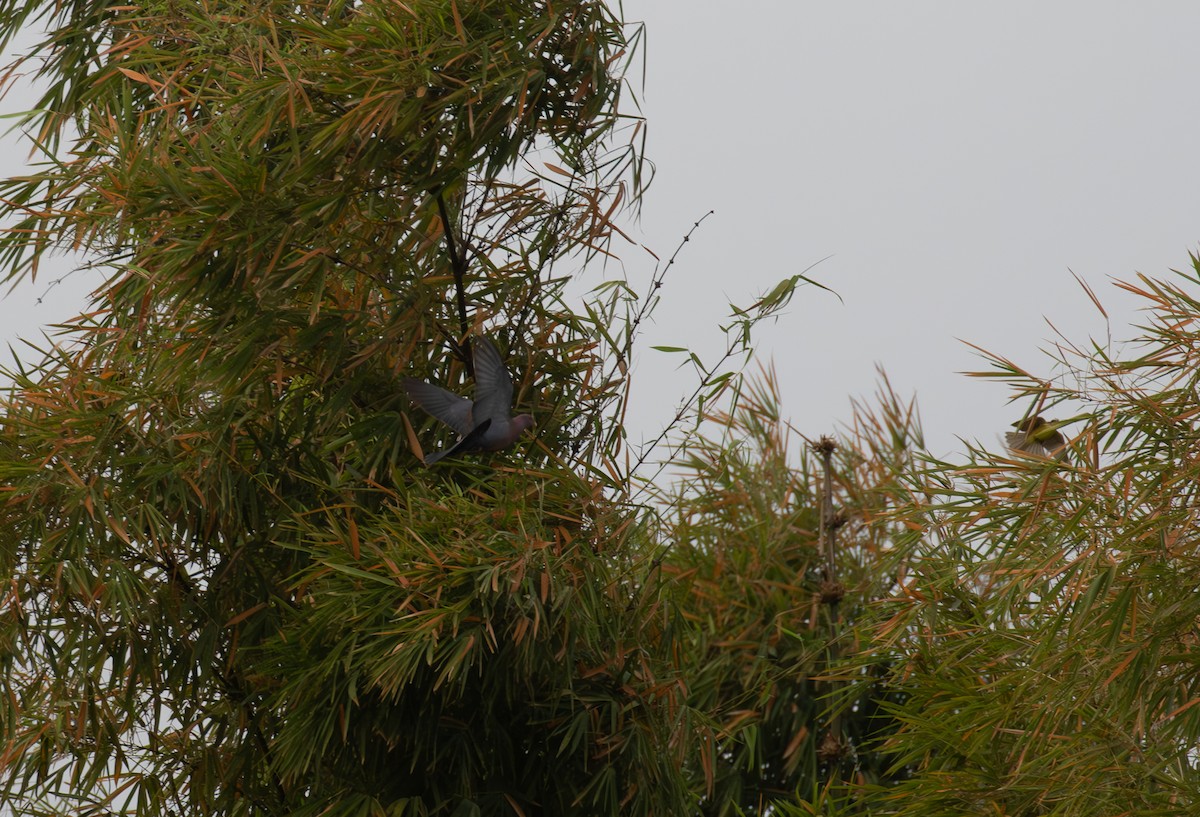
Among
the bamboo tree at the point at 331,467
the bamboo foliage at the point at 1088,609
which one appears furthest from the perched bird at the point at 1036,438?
the bamboo tree at the point at 331,467

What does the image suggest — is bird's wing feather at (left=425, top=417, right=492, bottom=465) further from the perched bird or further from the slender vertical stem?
the perched bird

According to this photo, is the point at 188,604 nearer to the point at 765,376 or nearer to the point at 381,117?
the point at 381,117

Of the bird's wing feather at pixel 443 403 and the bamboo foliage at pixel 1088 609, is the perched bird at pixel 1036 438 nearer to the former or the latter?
the bamboo foliage at pixel 1088 609

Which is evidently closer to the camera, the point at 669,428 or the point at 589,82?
the point at 669,428

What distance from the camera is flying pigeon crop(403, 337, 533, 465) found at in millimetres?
2656

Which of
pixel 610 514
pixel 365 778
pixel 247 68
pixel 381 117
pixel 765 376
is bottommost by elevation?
pixel 365 778

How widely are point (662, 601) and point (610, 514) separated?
253 millimetres

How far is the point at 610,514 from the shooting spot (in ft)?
9.01

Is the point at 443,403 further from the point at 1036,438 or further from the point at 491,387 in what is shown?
the point at 1036,438

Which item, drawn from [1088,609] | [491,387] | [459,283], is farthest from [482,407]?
[1088,609]

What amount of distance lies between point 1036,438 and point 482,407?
1.18 meters

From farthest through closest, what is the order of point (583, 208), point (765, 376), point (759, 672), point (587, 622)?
point (765, 376) < point (759, 672) < point (583, 208) < point (587, 622)

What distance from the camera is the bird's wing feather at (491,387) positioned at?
8.71 ft

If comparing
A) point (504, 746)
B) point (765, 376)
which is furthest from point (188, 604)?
point (765, 376)
